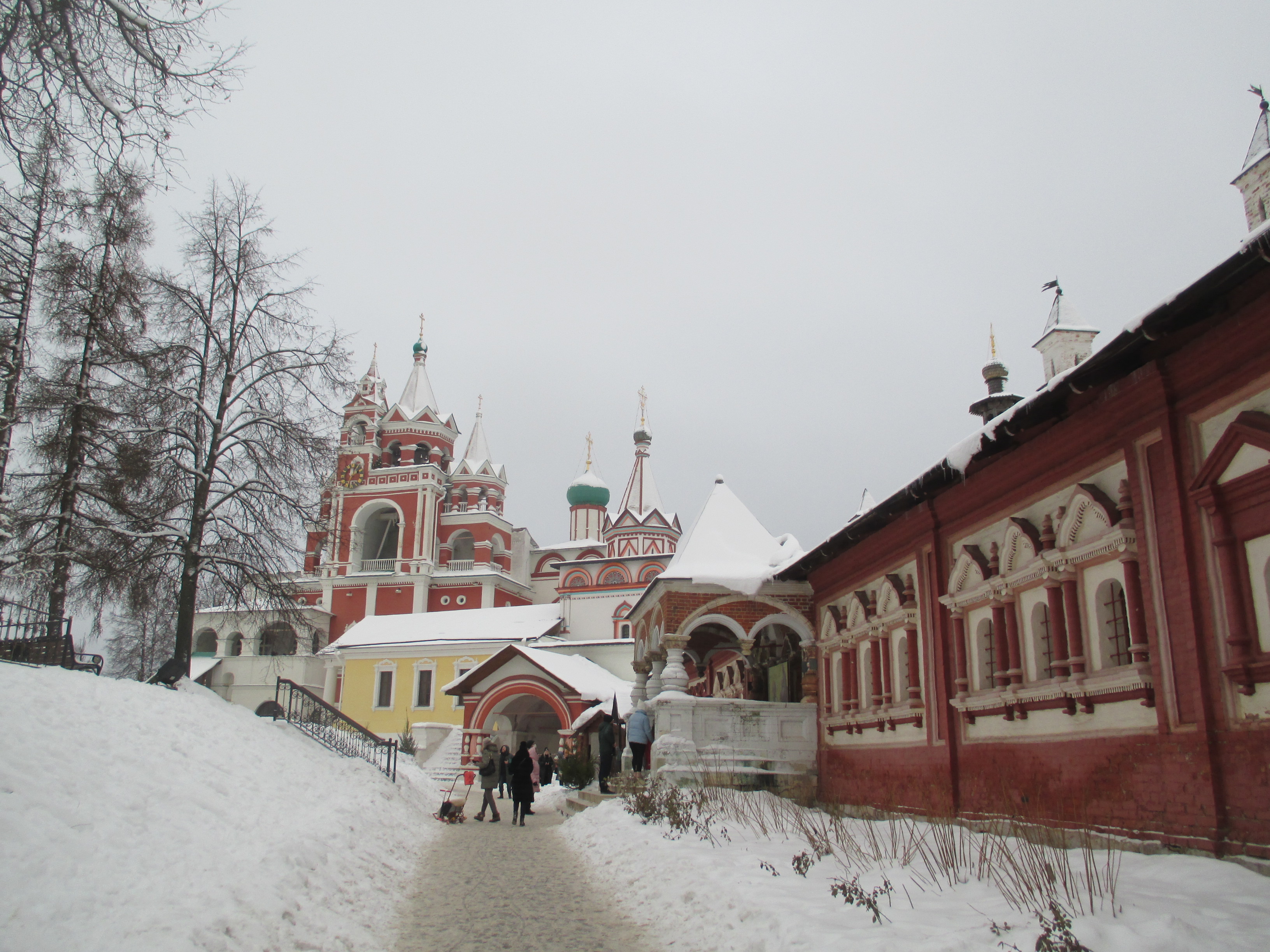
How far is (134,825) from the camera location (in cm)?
684

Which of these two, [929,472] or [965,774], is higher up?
[929,472]

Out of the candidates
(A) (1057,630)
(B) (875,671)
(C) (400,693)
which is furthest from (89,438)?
(C) (400,693)

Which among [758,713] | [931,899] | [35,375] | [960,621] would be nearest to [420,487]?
[35,375]

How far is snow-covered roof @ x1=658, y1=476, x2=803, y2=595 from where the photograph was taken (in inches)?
597

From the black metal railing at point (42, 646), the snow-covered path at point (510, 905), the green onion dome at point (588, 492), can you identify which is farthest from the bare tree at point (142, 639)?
the green onion dome at point (588, 492)

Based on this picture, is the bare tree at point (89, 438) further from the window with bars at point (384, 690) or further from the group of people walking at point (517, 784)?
the window with bars at point (384, 690)

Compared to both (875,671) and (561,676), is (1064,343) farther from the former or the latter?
(561,676)

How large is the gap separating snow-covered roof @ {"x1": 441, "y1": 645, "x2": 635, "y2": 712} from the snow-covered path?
658 inches

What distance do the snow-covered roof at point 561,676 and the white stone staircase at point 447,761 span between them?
2.02 m

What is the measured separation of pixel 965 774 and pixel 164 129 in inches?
369

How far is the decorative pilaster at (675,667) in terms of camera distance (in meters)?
14.6

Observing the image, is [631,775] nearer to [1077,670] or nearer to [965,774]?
[965,774]

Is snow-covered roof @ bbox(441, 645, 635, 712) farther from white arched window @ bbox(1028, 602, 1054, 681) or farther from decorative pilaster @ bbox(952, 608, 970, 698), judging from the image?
white arched window @ bbox(1028, 602, 1054, 681)

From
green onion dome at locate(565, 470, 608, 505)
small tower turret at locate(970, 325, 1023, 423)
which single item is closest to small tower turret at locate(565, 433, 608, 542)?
green onion dome at locate(565, 470, 608, 505)
